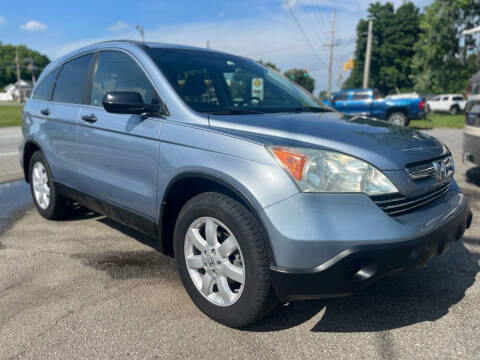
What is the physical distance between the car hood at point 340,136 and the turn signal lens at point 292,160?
0.25 ft

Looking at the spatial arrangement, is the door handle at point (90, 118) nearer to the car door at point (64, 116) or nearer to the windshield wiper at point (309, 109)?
the car door at point (64, 116)

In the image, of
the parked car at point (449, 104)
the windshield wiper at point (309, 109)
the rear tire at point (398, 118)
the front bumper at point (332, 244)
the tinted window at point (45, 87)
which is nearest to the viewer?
the front bumper at point (332, 244)

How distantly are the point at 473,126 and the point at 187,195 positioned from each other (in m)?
4.29

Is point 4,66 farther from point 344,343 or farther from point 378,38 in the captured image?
point 344,343

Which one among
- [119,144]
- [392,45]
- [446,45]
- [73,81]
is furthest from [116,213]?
[392,45]

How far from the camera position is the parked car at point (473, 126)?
17.2 feet

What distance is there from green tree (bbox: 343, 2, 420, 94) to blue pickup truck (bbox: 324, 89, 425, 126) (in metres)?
37.3

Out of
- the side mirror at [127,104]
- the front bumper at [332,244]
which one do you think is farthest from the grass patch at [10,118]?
the front bumper at [332,244]

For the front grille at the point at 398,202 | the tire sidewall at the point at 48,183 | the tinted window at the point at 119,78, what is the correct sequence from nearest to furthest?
the front grille at the point at 398,202 → the tinted window at the point at 119,78 → the tire sidewall at the point at 48,183

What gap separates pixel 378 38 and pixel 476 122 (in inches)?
2125

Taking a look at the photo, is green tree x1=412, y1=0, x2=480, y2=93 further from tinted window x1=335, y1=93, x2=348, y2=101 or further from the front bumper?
the front bumper

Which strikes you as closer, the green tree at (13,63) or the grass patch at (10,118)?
the grass patch at (10,118)

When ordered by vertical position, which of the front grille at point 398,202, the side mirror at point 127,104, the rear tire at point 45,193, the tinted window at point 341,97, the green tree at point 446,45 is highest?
the green tree at point 446,45

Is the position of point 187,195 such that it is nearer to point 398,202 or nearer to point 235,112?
point 235,112
